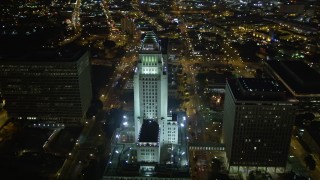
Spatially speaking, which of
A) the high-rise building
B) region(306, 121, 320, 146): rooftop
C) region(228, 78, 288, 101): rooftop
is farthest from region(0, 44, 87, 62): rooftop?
region(306, 121, 320, 146): rooftop

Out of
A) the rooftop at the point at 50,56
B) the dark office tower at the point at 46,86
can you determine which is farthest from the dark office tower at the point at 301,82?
the rooftop at the point at 50,56

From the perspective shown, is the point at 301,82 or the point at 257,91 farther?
the point at 301,82

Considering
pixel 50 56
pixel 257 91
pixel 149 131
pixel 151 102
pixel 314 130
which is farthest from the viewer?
pixel 50 56

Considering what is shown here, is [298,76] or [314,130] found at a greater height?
[298,76]

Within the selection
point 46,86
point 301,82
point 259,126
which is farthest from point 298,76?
point 46,86

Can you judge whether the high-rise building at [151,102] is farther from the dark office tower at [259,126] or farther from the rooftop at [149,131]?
the dark office tower at [259,126]

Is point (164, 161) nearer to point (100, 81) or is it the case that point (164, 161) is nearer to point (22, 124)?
point (22, 124)

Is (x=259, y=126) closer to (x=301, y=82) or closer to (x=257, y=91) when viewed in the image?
(x=257, y=91)
